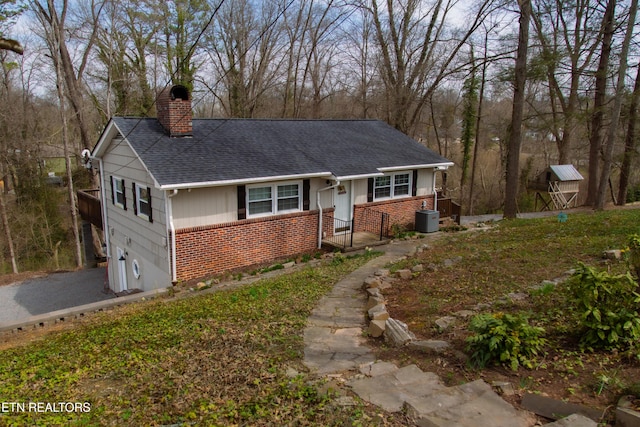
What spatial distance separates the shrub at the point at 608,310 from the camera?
4535 millimetres

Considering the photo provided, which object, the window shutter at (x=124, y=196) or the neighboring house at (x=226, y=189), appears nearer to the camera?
the neighboring house at (x=226, y=189)

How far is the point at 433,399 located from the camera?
4160 mm

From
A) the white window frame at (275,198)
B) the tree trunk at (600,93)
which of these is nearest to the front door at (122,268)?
the white window frame at (275,198)

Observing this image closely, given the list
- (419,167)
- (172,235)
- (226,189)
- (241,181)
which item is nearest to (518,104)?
(419,167)

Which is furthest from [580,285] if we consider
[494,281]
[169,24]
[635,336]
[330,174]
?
[169,24]

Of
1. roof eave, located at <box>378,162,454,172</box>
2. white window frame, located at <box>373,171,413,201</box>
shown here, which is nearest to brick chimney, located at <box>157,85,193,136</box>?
roof eave, located at <box>378,162,454,172</box>

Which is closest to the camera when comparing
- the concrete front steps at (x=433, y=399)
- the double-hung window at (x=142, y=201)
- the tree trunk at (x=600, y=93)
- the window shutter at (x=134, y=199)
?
the concrete front steps at (x=433, y=399)

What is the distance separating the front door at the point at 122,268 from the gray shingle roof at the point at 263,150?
4.83 meters

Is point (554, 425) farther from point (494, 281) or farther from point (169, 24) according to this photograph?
point (169, 24)

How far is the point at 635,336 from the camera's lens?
14.7 feet

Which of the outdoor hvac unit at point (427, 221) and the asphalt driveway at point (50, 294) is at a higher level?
the outdoor hvac unit at point (427, 221)

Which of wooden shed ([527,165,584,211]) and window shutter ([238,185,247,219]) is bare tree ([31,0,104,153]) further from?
wooden shed ([527,165,584,211])

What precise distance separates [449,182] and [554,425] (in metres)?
32.5

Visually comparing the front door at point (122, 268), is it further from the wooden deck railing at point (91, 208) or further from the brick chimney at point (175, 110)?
the brick chimney at point (175, 110)
